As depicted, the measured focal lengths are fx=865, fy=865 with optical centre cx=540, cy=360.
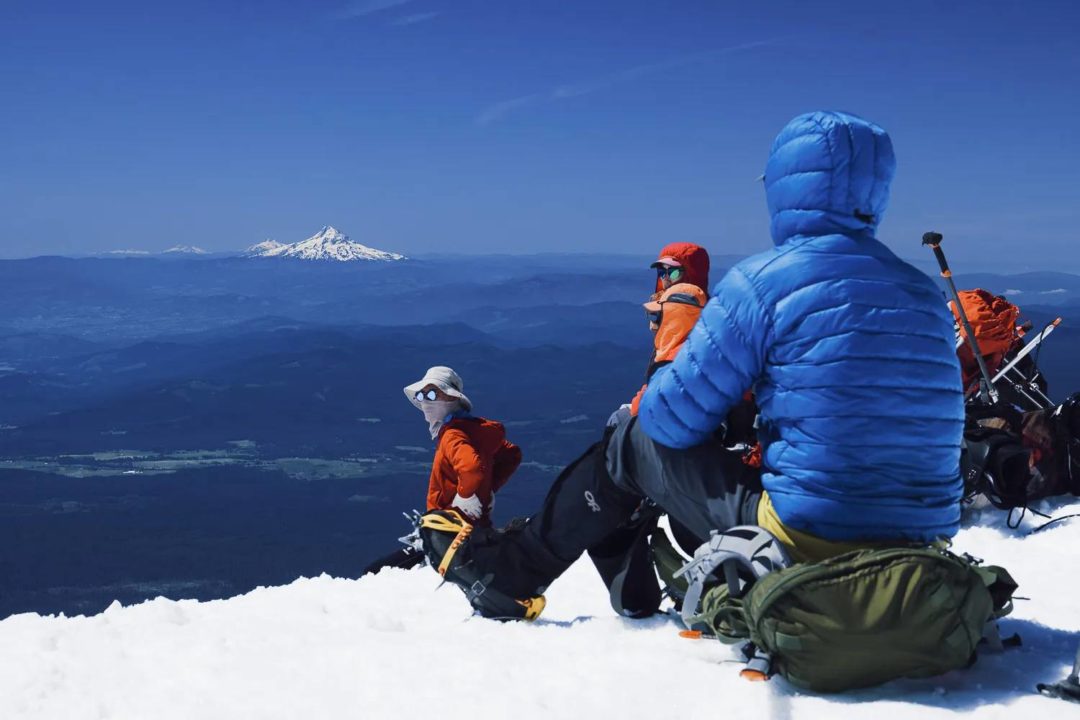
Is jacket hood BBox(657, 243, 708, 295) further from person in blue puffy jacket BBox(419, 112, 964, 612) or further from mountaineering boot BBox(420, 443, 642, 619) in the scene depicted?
person in blue puffy jacket BBox(419, 112, 964, 612)

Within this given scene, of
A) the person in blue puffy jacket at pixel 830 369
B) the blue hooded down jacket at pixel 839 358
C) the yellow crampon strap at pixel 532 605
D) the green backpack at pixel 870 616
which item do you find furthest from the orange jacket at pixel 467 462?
the green backpack at pixel 870 616

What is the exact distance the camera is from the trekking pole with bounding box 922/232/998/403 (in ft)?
24.3

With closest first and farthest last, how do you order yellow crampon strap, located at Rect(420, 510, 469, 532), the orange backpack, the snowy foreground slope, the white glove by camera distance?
the snowy foreground slope < yellow crampon strap, located at Rect(420, 510, 469, 532) < the white glove < the orange backpack

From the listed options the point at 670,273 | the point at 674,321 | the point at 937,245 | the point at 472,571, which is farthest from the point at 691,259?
the point at 472,571

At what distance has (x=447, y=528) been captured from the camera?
17.8ft

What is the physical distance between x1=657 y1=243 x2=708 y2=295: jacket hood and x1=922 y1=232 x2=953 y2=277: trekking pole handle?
1946mm

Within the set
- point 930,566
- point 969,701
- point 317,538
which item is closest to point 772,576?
point 930,566

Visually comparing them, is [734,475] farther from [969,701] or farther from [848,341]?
[969,701]

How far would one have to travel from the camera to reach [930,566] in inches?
115

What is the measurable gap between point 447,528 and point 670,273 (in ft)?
12.4

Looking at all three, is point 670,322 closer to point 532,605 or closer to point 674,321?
point 674,321

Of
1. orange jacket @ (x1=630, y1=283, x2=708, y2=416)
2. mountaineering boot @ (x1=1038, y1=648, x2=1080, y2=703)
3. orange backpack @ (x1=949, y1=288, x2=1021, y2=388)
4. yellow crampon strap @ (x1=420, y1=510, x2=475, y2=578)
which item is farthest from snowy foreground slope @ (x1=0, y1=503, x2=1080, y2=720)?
orange backpack @ (x1=949, y1=288, x2=1021, y2=388)

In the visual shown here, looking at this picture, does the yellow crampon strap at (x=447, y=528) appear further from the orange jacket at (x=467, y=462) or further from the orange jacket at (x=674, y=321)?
the orange jacket at (x=674, y=321)

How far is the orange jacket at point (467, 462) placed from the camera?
6586 millimetres
